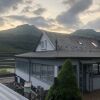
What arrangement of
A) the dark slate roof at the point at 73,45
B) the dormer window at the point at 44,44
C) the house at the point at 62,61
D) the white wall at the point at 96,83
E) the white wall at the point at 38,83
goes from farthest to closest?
1. the dormer window at the point at 44,44
2. the dark slate roof at the point at 73,45
3. the white wall at the point at 96,83
4. the white wall at the point at 38,83
5. the house at the point at 62,61

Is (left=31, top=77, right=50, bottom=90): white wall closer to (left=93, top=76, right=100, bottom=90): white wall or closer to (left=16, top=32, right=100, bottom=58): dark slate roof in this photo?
(left=16, top=32, right=100, bottom=58): dark slate roof

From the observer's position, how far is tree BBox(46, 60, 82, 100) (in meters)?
11.1

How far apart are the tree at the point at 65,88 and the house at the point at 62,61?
388cm

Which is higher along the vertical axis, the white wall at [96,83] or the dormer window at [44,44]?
A: the dormer window at [44,44]

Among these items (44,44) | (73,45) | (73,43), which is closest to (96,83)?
(73,45)

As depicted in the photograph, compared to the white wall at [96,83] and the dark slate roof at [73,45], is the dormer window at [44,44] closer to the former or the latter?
the dark slate roof at [73,45]

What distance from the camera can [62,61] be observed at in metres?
16.1

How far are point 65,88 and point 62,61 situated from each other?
5.01m

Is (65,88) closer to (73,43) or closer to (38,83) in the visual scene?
(38,83)

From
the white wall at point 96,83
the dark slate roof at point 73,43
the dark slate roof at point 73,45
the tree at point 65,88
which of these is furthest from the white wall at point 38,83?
the tree at point 65,88

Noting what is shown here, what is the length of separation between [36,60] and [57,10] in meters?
6.62

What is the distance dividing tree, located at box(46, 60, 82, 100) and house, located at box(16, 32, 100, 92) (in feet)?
12.7

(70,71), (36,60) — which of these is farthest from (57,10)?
(70,71)

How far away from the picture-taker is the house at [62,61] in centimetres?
1669
